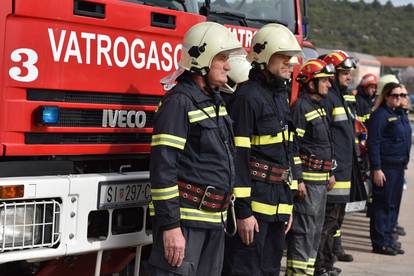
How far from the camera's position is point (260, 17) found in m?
6.54

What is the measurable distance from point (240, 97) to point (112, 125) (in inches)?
31.3

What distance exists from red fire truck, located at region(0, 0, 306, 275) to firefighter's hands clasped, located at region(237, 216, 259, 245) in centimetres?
57

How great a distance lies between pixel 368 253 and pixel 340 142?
2.30 meters

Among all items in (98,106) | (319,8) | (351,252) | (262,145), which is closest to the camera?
(98,106)

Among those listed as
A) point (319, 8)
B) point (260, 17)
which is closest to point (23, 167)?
point (260, 17)

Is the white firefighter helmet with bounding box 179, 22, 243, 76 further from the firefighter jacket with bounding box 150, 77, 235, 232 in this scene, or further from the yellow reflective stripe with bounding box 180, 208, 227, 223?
the yellow reflective stripe with bounding box 180, 208, 227, 223

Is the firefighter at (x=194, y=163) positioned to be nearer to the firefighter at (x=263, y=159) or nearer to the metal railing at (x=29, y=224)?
the firefighter at (x=263, y=159)

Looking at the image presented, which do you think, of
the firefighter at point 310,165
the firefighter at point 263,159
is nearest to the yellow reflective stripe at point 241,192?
the firefighter at point 263,159

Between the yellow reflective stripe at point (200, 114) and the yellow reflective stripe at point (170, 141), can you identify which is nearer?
the yellow reflective stripe at point (170, 141)

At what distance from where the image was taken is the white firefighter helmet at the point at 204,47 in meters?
4.16

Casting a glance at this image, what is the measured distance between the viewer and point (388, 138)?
28.0 ft

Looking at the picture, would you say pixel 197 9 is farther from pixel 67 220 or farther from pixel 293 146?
pixel 67 220

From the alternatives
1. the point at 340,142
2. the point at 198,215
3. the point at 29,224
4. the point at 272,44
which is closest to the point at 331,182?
the point at 340,142

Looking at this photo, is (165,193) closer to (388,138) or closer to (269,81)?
(269,81)
